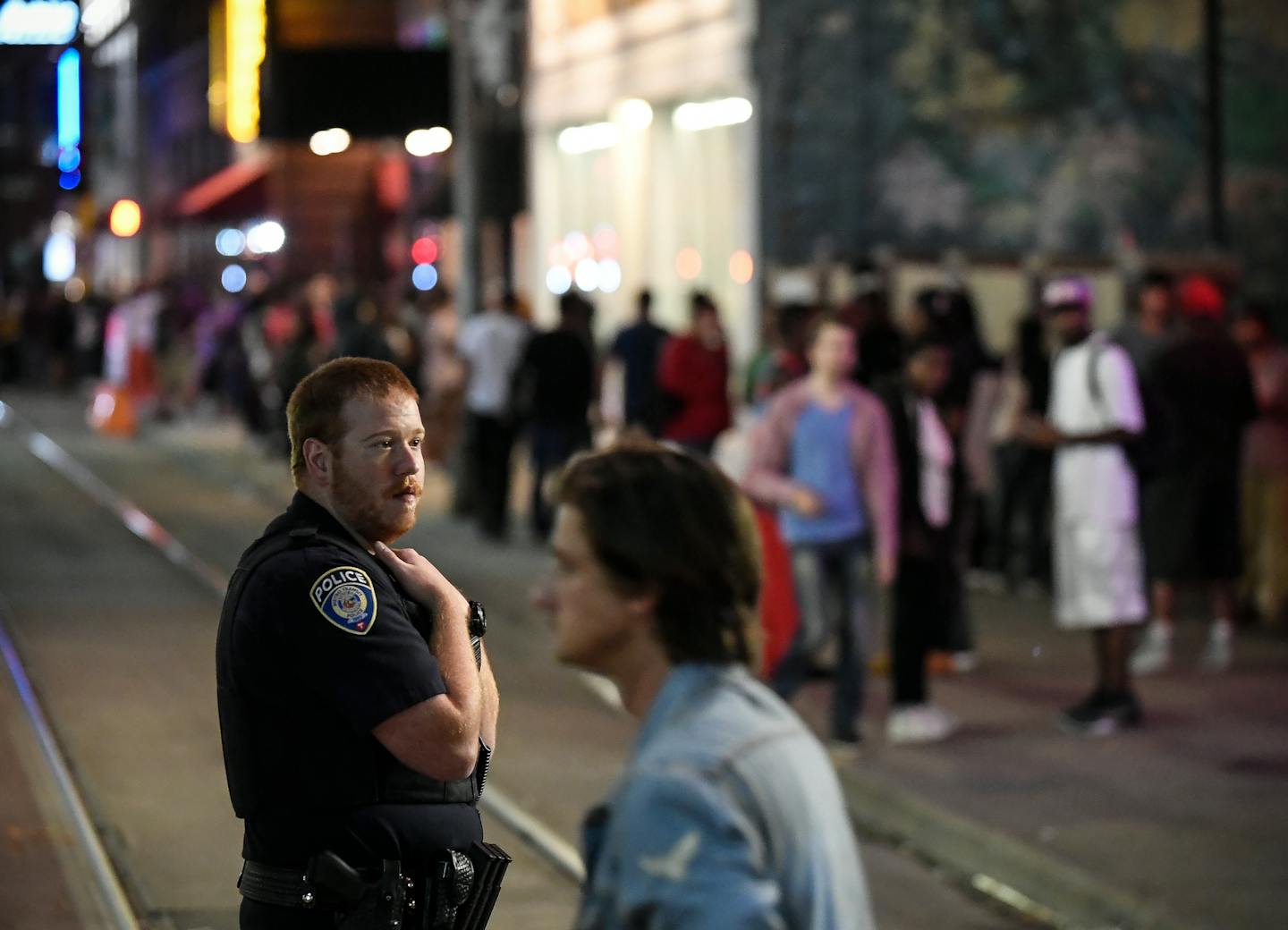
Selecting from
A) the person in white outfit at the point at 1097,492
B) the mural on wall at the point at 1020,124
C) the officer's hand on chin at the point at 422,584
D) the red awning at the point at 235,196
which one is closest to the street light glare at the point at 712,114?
the mural on wall at the point at 1020,124

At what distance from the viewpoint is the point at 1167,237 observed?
69.2 ft

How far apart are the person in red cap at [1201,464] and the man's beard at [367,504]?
9.37 m

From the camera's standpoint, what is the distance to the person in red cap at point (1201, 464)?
42.4 feet

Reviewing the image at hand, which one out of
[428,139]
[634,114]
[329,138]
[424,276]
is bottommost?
[424,276]

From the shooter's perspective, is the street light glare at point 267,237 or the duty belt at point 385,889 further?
the street light glare at point 267,237

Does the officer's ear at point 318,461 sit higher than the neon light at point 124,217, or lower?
lower

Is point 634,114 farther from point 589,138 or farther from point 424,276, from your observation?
point 424,276

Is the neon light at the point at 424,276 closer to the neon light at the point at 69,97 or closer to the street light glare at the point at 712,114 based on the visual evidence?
the street light glare at the point at 712,114

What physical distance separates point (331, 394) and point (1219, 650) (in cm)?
943

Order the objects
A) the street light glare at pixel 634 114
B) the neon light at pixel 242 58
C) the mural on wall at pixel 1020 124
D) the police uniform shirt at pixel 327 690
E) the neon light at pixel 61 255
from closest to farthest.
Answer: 1. the police uniform shirt at pixel 327 690
2. the mural on wall at pixel 1020 124
3. the street light glare at pixel 634 114
4. the neon light at pixel 242 58
5. the neon light at pixel 61 255

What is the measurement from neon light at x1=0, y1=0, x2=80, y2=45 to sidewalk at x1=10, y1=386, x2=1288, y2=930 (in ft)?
28.1

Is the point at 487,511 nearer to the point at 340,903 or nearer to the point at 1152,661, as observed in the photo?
the point at 1152,661

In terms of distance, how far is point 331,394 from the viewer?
3846 mm

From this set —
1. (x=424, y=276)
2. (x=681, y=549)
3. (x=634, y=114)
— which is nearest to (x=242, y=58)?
(x=424, y=276)
